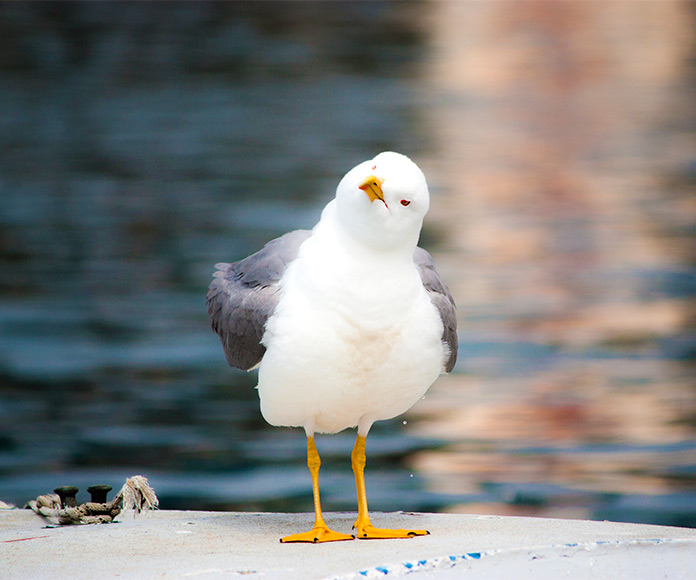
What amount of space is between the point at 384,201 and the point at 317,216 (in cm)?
1012

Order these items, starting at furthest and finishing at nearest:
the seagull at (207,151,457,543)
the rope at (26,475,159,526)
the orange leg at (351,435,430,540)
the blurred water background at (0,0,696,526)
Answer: the blurred water background at (0,0,696,526) → the rope at (26,475,159,526) → the orange leg at (351,435,430,540) → the seagull at (207,151,457,543)

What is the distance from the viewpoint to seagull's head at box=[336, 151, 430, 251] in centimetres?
352

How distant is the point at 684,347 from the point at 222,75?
55.9 feet

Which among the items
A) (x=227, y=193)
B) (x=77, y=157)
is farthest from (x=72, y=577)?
(x=77, y=157)

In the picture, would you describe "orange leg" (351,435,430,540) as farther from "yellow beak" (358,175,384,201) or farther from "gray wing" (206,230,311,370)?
"yellow beak" (358,175,384,201)

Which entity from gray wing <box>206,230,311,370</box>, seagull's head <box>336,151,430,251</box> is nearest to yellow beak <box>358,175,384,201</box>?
seagull's head <box>336,151,430,251</box>

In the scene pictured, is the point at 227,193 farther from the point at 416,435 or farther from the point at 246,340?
the point at 246,340

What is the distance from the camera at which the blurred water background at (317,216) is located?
708 cm

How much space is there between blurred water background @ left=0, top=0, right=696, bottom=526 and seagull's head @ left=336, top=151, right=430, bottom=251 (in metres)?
3.02

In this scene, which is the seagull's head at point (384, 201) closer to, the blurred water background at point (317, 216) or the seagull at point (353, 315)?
the seagull at point (353, 315)

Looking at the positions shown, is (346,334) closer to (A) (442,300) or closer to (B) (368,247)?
(B) (368,247)

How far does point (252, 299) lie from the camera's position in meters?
3.97

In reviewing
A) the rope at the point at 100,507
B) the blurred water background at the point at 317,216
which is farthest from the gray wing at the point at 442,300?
the blurred water background at the point at 317,216

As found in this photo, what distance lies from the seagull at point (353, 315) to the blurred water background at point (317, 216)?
8.36 ft
